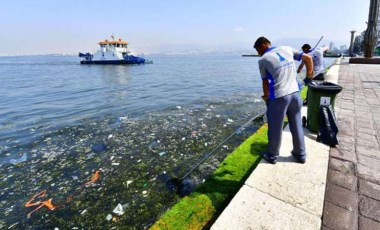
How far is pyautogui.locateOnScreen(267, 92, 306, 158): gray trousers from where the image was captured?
11.1ft

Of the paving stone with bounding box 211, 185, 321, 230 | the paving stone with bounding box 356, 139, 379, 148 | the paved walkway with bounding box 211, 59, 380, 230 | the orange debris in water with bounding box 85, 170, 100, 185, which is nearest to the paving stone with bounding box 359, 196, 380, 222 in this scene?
the paved walkway with bounding box 211, 59, 380, 230

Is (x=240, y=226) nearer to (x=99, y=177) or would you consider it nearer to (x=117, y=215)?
(x=117, y=215)

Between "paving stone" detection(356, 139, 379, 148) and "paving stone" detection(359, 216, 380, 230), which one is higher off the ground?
"paving stone" detection(356, 139, 379, 148)

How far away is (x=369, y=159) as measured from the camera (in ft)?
12.5

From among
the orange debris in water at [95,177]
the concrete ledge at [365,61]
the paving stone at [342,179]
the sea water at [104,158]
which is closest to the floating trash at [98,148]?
the sea water at [104,158]

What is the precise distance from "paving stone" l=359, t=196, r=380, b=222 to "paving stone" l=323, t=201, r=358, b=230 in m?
0.14

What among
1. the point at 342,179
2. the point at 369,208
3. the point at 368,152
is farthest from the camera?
the point at 368,152

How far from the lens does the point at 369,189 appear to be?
3084 millimetres

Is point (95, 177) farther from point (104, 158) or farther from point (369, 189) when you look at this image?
point (369, 189)

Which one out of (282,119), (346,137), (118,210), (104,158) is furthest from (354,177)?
(104,158)

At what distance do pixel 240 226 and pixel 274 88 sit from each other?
196 cm

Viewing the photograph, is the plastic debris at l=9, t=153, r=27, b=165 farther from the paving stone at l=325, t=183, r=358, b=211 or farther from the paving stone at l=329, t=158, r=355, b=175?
the paving stone at l=329, t=158, r=355, b=175

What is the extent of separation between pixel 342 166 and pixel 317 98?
1.52m

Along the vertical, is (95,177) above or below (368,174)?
below
